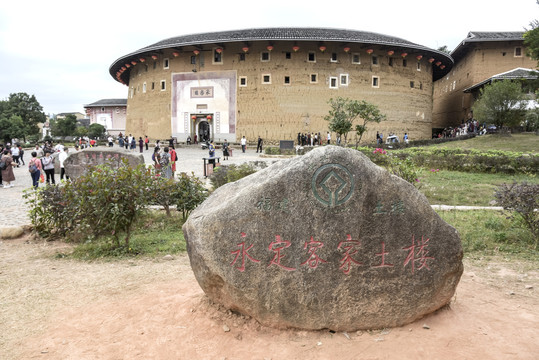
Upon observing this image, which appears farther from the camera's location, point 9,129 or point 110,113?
point 110,113

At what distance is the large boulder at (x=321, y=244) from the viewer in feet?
10.1

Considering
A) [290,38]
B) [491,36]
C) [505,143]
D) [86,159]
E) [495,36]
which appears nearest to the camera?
[86,159]

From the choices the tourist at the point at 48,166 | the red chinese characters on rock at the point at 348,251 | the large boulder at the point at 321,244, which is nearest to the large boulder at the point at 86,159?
the tourist at the point at 48,166

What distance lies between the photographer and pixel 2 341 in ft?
10.3

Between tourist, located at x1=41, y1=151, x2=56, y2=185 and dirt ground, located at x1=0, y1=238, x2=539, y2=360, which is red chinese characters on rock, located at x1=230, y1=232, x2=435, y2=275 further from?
tourist, located at x1=41, y1=151, x2=56, y2=185

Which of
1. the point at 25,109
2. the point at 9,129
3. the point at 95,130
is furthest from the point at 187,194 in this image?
the point at 25,109

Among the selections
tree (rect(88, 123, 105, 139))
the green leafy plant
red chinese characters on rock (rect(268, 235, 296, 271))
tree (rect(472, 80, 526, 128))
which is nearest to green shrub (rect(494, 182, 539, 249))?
red chinese characters on rock (rect(268, 235, 296, 271))

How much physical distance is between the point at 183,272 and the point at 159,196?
232 cm

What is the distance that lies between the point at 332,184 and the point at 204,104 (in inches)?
1028

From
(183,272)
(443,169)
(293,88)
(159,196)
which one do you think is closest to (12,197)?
(159,196)

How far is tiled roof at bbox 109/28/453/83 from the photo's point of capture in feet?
83.4

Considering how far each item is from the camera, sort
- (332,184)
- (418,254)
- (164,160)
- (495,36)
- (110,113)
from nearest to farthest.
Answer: (332,184), (418,254), (164,160), (495,36), (110,113)

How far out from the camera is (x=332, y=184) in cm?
305

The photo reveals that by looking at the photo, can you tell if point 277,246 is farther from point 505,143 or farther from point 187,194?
point 505,143
